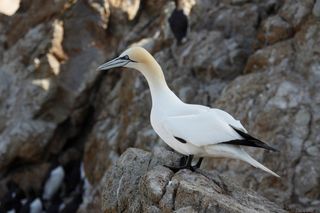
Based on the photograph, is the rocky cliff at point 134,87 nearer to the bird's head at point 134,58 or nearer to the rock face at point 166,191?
Answer: the rock face at point 166,191

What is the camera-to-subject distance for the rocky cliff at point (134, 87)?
11.6 metres

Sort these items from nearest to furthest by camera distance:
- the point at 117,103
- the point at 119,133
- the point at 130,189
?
the point at 130,189, the point at 119,133, the point at 117,103

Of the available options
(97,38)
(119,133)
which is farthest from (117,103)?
A: (97,38)

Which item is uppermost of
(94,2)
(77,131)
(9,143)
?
(94,2)

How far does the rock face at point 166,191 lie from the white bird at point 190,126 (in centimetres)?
30

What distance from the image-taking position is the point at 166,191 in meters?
5.65

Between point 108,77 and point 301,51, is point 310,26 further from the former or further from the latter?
point 108,77

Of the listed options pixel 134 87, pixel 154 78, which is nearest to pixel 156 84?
pixel 154 78

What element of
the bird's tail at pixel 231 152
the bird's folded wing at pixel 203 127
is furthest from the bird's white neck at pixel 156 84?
the bird's tail at pixel 231 152

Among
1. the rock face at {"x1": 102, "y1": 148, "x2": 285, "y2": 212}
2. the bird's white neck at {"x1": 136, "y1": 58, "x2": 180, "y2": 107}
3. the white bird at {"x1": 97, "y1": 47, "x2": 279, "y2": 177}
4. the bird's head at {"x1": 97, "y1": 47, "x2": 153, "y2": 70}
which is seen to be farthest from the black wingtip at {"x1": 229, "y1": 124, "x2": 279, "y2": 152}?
the bird's head at {"x1": 97, "y1": 47, "x2": 153, "y2": 70}

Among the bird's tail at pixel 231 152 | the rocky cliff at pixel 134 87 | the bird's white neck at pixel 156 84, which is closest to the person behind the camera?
the bird's tail at pixel 231 152

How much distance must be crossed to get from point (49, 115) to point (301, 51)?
28.4ft

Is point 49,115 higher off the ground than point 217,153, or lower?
lower

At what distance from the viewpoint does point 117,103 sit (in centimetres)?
1759
